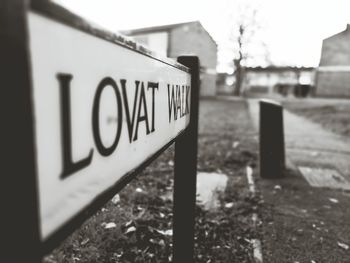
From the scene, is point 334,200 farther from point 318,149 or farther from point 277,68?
point 277,68

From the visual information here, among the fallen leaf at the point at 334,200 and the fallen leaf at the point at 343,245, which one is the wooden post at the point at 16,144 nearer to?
the fallen leaf at the point at 343,245

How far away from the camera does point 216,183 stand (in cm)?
462

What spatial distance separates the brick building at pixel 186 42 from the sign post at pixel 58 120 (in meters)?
26.2

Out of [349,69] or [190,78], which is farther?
[349,69]

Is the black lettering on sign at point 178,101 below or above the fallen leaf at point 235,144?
above

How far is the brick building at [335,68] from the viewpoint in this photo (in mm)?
37094

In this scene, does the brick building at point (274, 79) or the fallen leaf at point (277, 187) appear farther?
the brick building at point (274, 79)

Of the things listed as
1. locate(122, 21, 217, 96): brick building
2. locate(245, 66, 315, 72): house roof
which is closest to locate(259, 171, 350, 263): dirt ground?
locate(122, 21, 217, 96): brick building

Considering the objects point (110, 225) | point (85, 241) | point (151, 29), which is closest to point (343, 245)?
point (110, 225)

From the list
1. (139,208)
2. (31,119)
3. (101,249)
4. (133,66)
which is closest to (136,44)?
(133,66)

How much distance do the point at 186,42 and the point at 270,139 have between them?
29.2 meters

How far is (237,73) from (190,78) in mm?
40618

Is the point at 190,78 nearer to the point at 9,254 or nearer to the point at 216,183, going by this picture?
the point at 9,254

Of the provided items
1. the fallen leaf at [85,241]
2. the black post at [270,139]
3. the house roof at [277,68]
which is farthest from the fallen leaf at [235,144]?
the house roof at [277,68]
